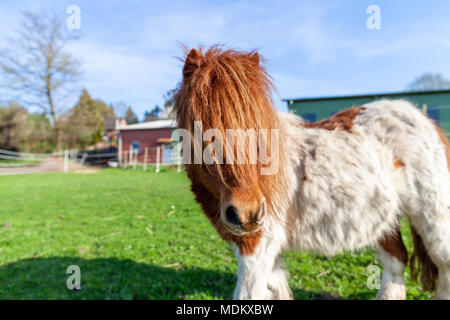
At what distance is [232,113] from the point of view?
1.59 m

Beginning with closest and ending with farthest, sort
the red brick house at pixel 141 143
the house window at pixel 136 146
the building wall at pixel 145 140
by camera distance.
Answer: the red brick house at pixel 141 143, the building wall at pixel 145 140, the house window at pixel 136 146

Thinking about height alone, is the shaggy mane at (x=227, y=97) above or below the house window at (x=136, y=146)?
below

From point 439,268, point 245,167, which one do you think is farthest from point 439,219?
point 245,167

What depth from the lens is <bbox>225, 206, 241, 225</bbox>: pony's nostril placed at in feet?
4.76

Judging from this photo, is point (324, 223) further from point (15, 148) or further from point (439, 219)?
point (15, 148)

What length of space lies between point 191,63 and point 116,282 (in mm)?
3444

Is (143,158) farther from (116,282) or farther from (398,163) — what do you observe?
(398,163)

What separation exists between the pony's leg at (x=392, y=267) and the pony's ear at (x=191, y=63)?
Result: 273 cm

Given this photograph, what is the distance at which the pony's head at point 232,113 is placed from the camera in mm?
Answer: 1483

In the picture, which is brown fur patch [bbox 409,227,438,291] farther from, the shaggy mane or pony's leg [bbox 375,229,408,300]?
the shaggy mane
